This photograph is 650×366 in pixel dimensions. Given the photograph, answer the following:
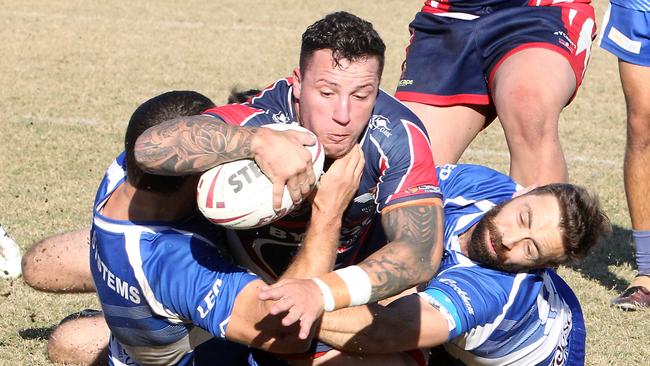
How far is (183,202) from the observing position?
472 cm

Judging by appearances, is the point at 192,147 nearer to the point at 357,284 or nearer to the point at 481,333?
the point at 357,284

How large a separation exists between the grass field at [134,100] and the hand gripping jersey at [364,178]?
1.37 metres

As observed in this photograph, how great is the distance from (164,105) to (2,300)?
2.12 meters

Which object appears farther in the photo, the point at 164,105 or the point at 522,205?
the point at 522,205

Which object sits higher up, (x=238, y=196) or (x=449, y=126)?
(x=238, y=196)

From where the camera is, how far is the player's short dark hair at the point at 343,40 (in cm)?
442

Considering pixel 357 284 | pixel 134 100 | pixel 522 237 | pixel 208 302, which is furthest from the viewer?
pixel 134 100

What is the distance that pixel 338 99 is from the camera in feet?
14.4

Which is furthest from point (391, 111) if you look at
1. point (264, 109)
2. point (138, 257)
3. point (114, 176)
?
point (114, 176)

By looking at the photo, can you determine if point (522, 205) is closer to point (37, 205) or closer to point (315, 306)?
point (315, 306)

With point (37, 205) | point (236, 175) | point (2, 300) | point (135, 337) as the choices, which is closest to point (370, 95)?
point (236, 175)

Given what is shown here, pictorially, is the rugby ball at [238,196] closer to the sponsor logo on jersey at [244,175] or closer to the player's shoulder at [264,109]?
the sponsor logo on jersey at [244,175]

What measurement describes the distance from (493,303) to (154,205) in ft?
5.11

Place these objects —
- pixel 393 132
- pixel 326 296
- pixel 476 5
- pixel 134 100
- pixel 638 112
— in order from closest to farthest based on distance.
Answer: pixel 326 296, pixel 393 132, pixel 476 5, pixel 638 112, pixel 134 100
